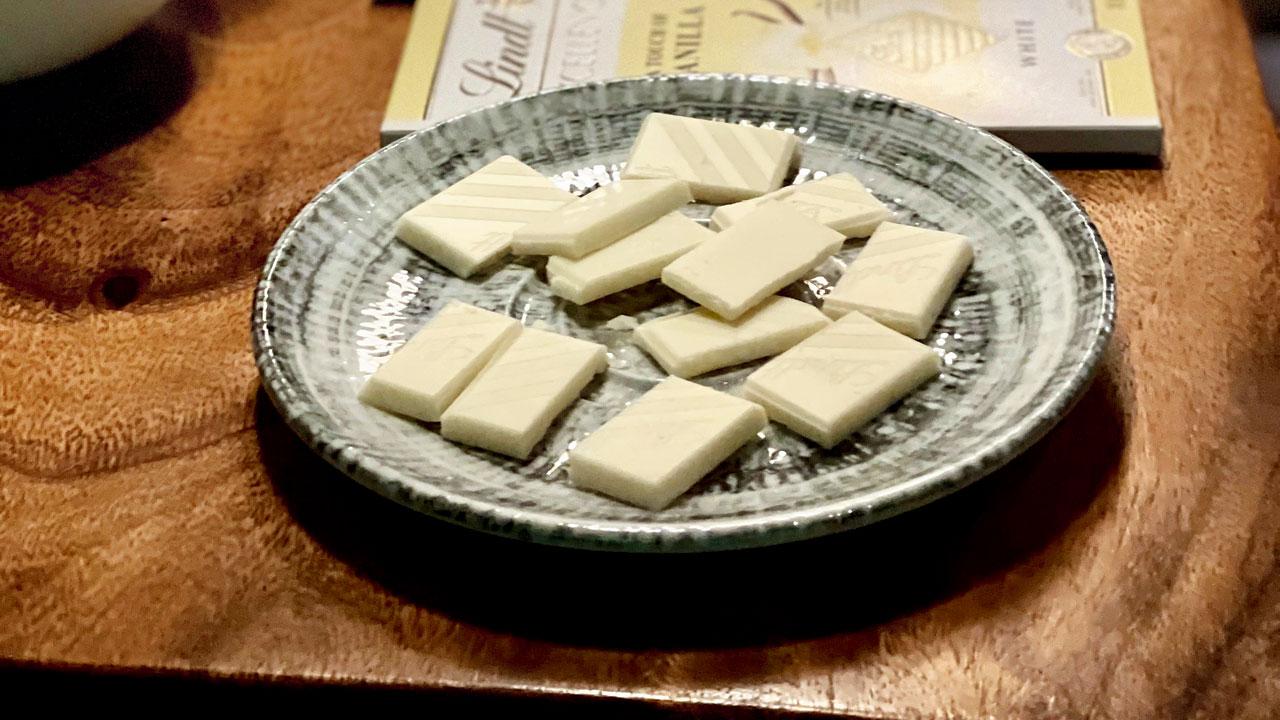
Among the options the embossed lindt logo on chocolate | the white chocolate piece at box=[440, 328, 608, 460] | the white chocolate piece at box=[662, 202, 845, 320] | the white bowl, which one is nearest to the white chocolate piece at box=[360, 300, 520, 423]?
the white chocolate piece at box=[440, 328, 608, 460]

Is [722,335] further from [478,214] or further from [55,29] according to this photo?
[55,29]

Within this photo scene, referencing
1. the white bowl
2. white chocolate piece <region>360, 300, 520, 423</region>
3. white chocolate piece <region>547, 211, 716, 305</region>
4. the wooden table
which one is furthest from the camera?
the white bowl

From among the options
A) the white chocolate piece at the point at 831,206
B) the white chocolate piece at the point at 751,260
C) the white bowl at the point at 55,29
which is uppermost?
the white bowl at the point at 55,29

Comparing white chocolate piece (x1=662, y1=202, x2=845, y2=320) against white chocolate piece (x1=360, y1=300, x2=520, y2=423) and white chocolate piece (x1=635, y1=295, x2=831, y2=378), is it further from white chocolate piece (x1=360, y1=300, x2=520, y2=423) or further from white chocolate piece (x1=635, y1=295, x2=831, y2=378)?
white chocolate piece (x1=360, y1=300, x2=520, y2=423)

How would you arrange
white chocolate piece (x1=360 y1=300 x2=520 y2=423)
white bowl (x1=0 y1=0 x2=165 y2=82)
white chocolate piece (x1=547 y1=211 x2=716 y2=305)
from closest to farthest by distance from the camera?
white chocolate piece (x1=360 y1=300 x2=520 y2=423), white chocolate piece (x1=547 y1=211 x2=716 y2=305), white bowl (x1=0 y1=0 x2=165 y2=82)

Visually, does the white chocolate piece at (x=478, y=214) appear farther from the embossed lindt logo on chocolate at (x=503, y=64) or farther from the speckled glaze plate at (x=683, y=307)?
the embossed lindt logo on chocolate at (x=503, y=64)

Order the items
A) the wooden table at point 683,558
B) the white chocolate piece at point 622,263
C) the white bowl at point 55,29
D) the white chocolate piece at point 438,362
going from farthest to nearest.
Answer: the white bowl at point 55,29, the white chocolate piece at point 622,263, the white chocolate piece at point 438,362, the wooden table at point 683,558

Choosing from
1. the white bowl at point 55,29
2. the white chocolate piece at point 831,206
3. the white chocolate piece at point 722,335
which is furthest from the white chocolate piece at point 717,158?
the white bowl at point 55,29
